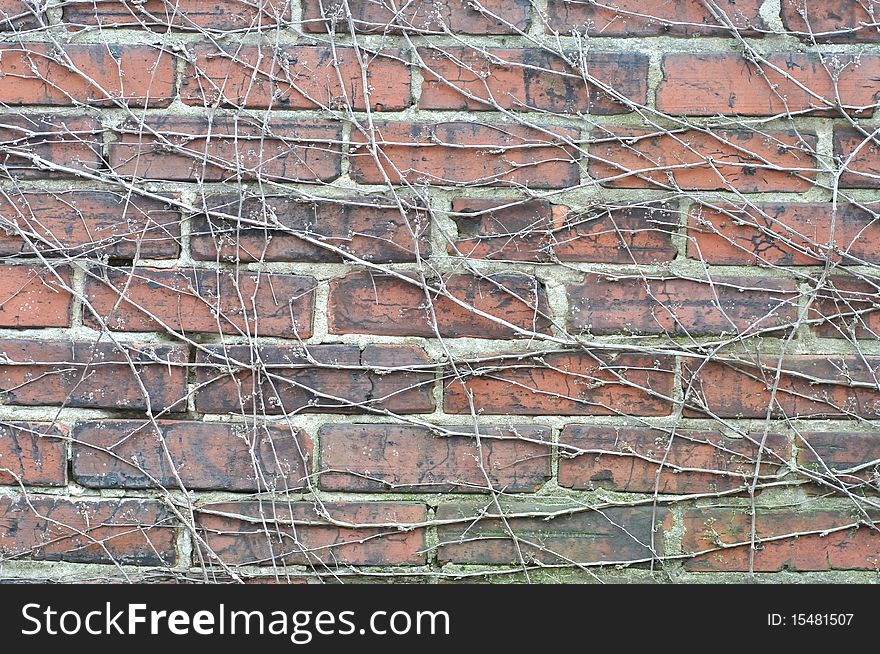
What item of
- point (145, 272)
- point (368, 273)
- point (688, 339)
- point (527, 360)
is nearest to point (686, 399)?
point (688, 339)

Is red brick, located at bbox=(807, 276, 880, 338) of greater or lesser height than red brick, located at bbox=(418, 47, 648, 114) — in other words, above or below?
below

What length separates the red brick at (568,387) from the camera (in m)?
1.53

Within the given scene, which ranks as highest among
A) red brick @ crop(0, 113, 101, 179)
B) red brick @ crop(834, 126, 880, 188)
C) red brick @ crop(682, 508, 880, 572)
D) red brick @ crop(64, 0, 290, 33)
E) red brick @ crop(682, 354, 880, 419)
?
red brick @ crop(64, 0, 290, 33)

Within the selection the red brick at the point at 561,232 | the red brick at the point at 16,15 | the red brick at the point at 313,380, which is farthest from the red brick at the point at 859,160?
the red brick at the point at 16,15

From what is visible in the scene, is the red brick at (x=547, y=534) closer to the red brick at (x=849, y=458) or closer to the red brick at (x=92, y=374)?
the red brick at (x=849, y=458)

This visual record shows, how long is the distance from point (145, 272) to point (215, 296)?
0.43 feet

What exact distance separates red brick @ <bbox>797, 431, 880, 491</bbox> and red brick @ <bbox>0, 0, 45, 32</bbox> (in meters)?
1.54

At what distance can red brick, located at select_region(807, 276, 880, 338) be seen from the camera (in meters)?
1.52

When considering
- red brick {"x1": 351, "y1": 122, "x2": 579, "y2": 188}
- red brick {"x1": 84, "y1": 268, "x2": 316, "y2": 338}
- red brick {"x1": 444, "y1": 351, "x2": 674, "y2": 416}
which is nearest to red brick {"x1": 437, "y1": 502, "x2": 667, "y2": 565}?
red brick {"x1": 444, "y1": 351, "x2": 674, "y2": 416}

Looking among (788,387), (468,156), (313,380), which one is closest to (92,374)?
(313,380)

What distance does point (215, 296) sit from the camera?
1.52 metres

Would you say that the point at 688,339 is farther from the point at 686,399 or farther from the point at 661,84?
the point at 661,84

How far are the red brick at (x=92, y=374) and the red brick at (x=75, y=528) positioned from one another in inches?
6.9

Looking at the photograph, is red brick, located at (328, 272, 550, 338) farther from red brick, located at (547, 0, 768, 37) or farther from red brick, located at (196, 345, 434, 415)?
red brick, located at (547, 0, 768, 37)
